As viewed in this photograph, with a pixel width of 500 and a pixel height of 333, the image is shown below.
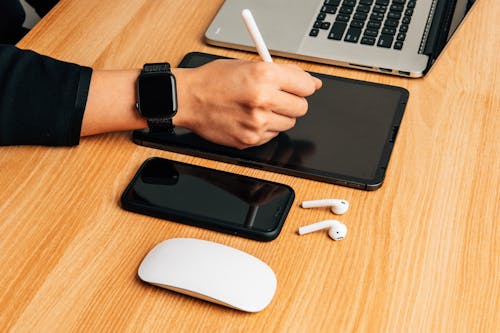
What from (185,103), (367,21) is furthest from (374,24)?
(185,103)

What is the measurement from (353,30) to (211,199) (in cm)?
39

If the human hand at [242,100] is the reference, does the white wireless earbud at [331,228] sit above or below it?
below

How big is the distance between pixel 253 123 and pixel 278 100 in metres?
0.04

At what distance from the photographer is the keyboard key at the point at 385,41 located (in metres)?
0.90

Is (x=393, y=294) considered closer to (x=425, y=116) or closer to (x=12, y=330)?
(x=425, y=116)

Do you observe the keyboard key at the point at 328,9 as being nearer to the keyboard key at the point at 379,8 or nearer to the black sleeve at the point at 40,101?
Answer: the keyboard key at the point at 379,8

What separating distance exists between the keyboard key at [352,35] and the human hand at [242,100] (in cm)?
15

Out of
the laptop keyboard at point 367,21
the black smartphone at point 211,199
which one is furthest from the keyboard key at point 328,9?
the black smartphone at point 211,199

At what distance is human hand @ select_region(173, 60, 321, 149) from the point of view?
0.77 m

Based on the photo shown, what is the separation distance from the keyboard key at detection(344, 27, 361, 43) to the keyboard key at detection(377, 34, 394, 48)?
4 cm

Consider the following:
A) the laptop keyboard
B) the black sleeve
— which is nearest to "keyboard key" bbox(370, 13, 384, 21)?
the laptop keyboard

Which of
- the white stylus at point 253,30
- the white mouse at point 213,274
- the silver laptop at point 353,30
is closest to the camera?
the white mouse at point 213,274

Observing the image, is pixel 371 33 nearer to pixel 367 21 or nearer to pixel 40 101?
pixel 367 21

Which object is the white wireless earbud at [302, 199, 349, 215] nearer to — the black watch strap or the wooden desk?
the wooden desk
